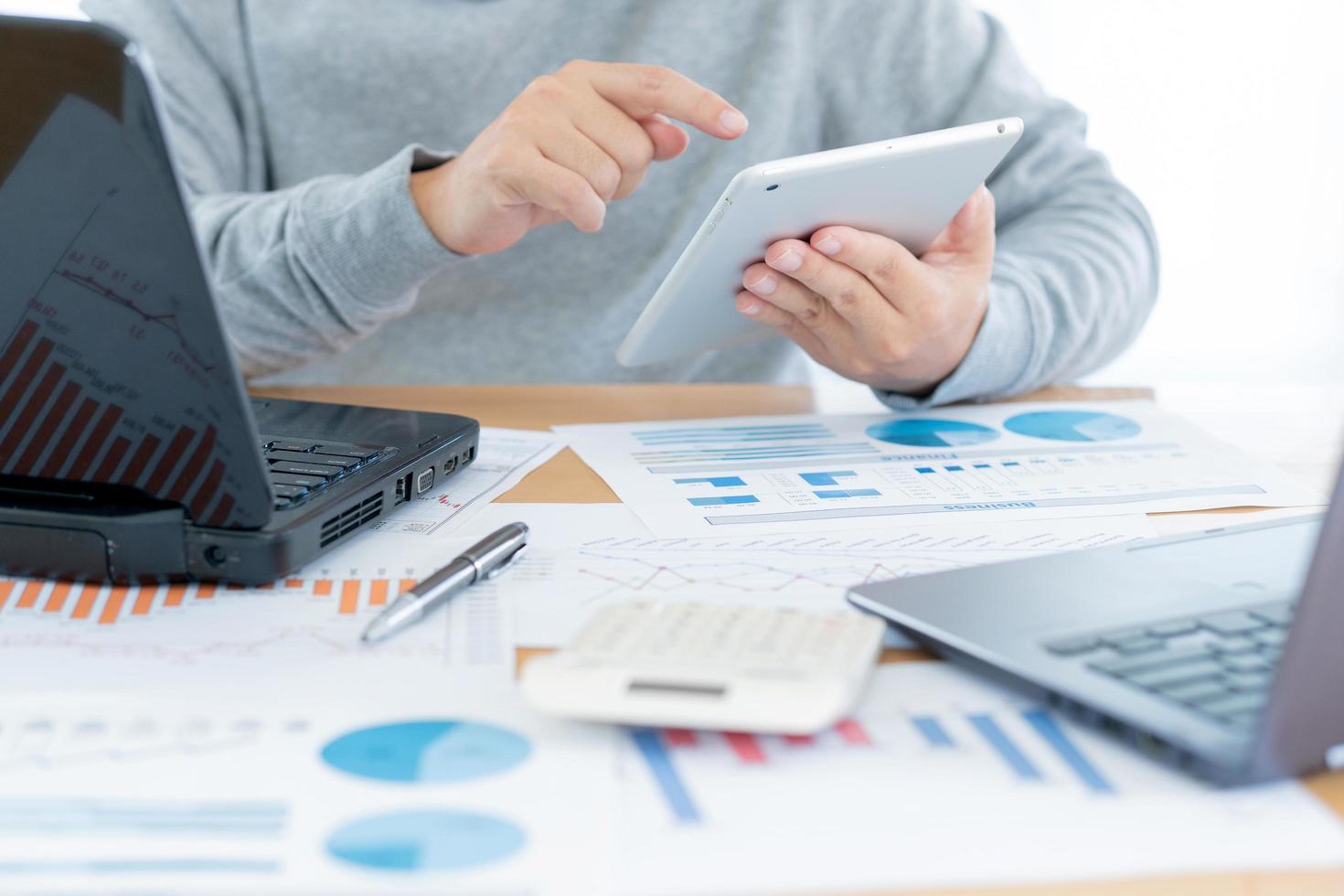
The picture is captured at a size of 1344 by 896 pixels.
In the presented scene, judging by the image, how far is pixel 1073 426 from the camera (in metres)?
0.87

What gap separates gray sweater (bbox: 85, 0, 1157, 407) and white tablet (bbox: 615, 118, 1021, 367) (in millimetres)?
322

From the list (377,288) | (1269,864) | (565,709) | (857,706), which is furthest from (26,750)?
(377,288)

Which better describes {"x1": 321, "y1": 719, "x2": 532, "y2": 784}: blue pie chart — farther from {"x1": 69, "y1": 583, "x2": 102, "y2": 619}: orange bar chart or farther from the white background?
the white background

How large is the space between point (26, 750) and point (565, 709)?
178 mm

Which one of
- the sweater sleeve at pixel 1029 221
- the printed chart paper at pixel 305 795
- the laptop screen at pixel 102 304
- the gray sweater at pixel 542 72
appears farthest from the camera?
the gray sweater at pixel 542 72

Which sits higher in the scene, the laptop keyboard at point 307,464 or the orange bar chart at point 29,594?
the laptop keyboard at point 307,464

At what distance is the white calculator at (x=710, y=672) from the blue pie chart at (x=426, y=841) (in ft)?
0.19

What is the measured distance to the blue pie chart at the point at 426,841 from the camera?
0.34 meters

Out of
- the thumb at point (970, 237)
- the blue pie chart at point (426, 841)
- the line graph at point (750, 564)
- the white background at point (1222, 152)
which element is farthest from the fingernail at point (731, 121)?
the white background at point (1222, 152)

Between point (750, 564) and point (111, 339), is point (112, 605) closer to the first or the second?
point (111, 339)

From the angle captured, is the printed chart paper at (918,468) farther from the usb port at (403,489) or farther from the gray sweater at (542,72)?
the gray sweater at (542,72)

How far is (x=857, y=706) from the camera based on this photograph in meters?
0.43

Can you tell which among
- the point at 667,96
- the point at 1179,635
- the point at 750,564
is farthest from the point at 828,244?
the point at 1179,635

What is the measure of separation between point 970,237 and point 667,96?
0.24 meters
